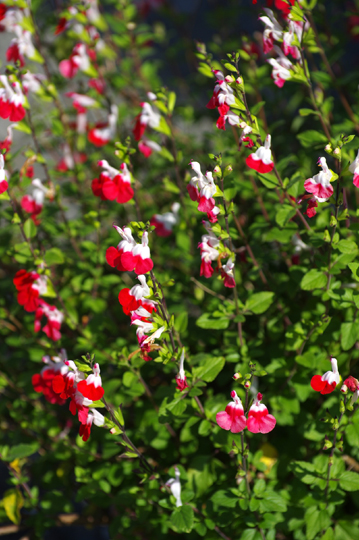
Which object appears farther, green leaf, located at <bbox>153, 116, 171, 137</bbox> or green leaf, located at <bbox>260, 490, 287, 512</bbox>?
green leaf, located at <bbox>153, 116, 171, 137</bbox>

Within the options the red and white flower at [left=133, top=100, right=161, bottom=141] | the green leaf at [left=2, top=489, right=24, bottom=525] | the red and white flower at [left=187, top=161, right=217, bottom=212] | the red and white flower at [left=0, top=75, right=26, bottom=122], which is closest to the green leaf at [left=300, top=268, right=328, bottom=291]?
the red and white flower at [left=187, top=161, right=217, bottom=212]

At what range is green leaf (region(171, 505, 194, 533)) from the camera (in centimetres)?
108

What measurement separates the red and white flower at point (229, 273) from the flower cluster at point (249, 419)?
11.0 inches

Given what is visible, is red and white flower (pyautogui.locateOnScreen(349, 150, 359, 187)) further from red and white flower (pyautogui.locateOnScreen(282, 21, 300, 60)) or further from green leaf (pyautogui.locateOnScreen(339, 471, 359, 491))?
green leaf (pyautogui.locateOnScreen(339, 471, 359, 491))

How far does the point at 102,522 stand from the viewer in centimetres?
164

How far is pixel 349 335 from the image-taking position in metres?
1.17

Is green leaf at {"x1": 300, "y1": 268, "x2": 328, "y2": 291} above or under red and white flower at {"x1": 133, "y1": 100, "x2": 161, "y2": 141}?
under

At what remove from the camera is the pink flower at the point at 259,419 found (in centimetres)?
93

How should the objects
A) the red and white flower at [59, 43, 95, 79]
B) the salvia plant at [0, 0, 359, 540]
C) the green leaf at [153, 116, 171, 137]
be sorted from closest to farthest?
the salvia plant at [0, 0, 359, 540], the green leaf at [153, 116, 171, 137], the red and white flower at [59, 43, 95, 79]

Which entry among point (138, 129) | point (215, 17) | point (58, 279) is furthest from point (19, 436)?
point (215, 17)

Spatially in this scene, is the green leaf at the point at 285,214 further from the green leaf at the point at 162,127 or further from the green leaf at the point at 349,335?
the green leaf at the point at 162,127

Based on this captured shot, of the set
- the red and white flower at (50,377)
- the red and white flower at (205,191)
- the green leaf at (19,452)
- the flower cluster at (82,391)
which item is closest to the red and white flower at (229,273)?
the red and white flower at (205,191)

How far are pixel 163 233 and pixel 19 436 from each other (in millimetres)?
914

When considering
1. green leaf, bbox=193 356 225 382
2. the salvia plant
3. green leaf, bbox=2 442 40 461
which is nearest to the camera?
the salvia plant
